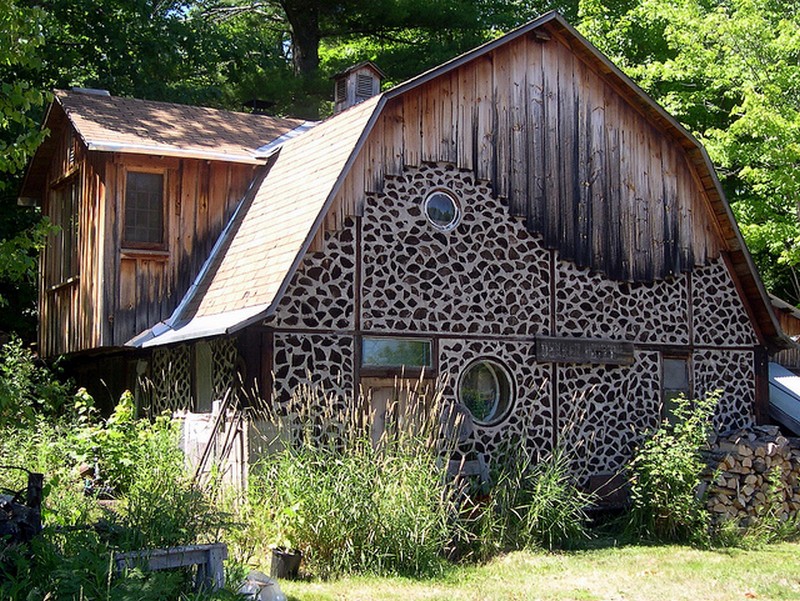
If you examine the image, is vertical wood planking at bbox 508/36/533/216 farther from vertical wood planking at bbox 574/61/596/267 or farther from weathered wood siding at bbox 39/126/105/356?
weathered wood siding at bbox 39/126/105/356

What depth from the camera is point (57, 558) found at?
7293 millimetres

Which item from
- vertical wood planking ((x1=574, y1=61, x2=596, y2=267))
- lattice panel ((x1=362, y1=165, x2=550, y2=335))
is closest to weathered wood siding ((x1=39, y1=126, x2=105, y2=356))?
lattice panel ((x1=362, y1=165, x2=550, y2=335))

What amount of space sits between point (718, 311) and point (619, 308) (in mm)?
1850

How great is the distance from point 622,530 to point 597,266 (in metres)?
3.54

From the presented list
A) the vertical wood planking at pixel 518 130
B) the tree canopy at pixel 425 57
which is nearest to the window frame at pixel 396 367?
the vertical wood planking at pixel 518 130

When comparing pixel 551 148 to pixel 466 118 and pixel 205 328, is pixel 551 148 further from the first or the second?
pixel 205 328

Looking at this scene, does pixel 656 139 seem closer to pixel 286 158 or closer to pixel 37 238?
pixel 286 158

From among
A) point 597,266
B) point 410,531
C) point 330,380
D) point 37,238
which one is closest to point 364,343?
point 330,380

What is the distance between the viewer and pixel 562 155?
587 inches

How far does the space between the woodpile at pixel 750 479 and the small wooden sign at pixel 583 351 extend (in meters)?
1.66

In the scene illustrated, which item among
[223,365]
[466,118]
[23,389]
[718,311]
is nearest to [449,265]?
[466,118]

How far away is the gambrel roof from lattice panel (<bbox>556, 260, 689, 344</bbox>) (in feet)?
0.64

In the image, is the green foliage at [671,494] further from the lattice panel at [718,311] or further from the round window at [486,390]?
the lattice panel at [718,311]

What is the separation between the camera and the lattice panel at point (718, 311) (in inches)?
622
